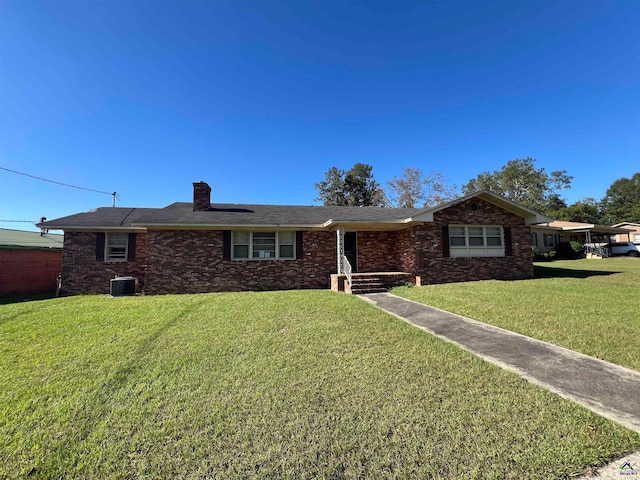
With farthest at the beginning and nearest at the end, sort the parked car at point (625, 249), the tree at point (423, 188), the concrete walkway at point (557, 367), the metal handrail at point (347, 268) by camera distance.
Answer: the tree at point (423, 188), the parked car at point (625, 249), the metal handrail at point (347, 268), the concrete walkway at point (557, 367)

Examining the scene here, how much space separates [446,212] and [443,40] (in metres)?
7.58

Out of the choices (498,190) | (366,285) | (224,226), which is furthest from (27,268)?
(498,190)

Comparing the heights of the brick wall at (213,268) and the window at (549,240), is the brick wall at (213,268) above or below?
below

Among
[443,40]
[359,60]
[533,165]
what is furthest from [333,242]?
[533,165]

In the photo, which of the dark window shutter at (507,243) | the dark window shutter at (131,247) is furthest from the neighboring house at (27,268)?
the dark window shutter at (507,243)

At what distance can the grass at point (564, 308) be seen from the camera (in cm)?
417

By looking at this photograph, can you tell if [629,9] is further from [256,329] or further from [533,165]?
[533,165]

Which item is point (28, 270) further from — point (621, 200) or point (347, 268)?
point (621, 200)

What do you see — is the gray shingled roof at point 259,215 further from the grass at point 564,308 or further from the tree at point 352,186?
the tree at point 352,186

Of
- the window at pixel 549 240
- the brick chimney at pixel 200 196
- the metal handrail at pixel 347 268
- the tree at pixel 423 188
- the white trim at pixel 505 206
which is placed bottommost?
the metal handrail at pixel 347 268

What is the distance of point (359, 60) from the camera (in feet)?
39.8

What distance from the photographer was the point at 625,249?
2461 cm

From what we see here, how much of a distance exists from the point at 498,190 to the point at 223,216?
45.5 m

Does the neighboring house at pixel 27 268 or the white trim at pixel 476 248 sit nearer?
the neighboring house at pixel 27 268
